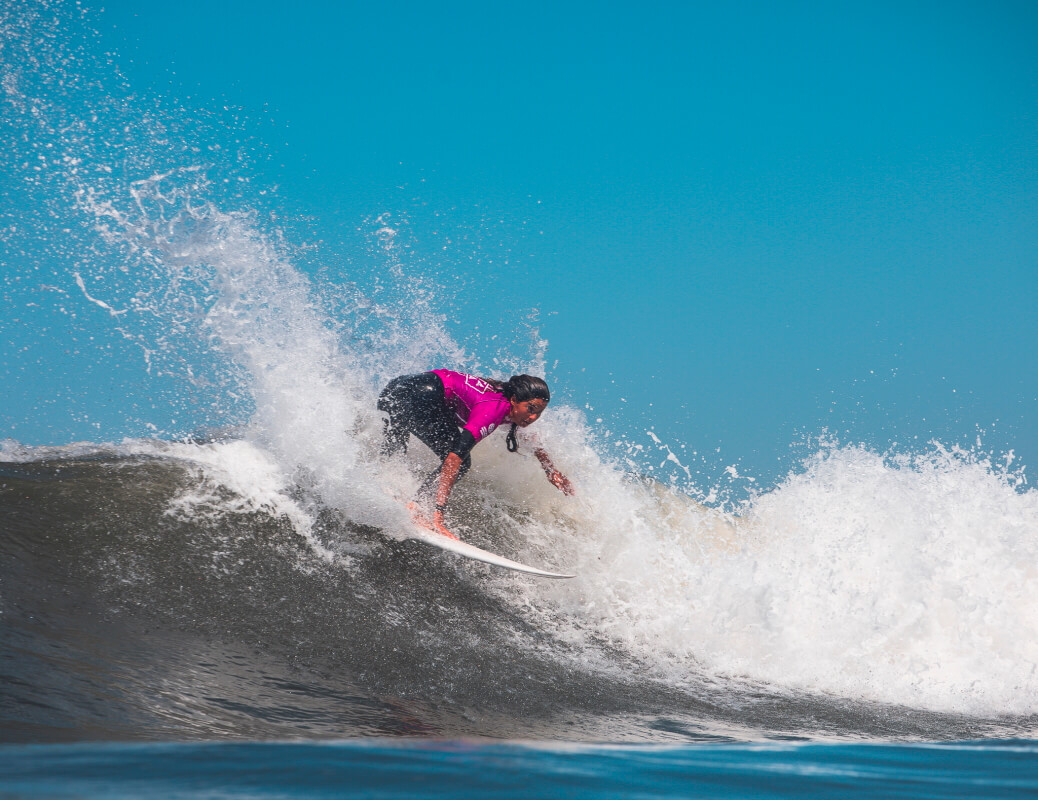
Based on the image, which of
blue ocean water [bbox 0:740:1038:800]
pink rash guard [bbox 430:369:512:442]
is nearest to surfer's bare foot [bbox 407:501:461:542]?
pink rash guard [bbox 430:369:512:442]

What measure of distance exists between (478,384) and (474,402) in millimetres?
153

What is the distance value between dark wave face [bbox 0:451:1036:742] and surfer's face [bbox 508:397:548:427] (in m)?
1.11

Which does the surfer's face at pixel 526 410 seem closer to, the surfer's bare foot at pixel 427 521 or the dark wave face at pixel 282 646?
the surfer's bare foot at pixel 427 521

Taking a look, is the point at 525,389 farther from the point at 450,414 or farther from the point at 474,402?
the point at 450,414

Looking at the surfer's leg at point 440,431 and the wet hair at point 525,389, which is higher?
the wet hair at point 525,389

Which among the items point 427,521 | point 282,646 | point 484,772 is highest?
point 427,521

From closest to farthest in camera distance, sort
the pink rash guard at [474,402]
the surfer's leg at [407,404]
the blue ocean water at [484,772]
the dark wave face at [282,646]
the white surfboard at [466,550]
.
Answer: the blue ocean water at [484,772]
the dark wave face at [282,646]
the white surfboard at [466,550]
the pink rash guard at [474,402]
the surfer's leg at [407,404]

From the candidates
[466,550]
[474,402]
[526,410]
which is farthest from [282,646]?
[526,410]

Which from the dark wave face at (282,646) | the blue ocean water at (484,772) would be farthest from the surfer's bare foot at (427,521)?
the blue ocean water at (484,772)

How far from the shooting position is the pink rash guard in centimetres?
513

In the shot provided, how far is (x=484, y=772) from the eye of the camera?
6.38 feet

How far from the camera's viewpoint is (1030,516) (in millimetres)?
6949

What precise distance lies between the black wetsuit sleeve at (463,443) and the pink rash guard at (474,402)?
26 mm

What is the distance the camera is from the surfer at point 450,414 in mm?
5047
